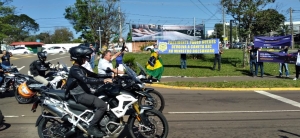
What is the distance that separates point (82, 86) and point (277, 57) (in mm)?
13512

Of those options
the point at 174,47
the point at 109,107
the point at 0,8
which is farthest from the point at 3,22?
the point at 109,107

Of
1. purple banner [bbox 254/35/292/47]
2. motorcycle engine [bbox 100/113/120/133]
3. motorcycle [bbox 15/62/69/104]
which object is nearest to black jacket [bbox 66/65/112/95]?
motorcycle engine [bbox 100/113/120/133]

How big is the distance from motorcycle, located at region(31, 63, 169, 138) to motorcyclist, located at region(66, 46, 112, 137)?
0.11 meters

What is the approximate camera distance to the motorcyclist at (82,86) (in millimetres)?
5340

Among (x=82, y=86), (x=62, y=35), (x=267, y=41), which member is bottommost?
(x=82, y=86)

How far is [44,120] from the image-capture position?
564 centimetres

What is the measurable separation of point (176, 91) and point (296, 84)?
4.90 metres

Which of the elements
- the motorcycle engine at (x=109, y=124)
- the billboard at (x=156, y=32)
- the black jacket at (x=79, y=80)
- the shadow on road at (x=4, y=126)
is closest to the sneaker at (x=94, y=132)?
the motorcycle engine at (x=109, y=124)

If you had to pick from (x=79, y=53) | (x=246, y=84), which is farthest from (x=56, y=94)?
(x=246, y=84)

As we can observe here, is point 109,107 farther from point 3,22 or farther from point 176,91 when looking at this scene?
point 3,22

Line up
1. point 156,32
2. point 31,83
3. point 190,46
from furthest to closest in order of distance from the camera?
point 156,32 < point 190,46 < point 31,83

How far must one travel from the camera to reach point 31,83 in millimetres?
9297

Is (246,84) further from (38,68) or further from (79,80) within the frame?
(79,80)

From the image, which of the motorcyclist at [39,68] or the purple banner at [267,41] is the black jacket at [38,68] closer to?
the motorcyclist at [39,68]
